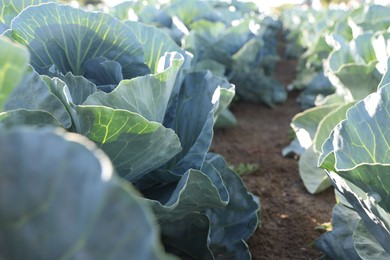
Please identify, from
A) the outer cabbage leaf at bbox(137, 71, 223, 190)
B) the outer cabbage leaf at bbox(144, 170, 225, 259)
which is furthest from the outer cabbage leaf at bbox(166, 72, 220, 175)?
the outer cabbage leaf at bbox(144, 170, 225, 259)

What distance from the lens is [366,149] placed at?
149 cm

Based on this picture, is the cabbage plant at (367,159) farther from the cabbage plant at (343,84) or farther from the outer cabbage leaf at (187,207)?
the cabbage plant at (343,84)

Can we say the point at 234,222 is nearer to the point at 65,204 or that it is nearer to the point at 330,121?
the point at 330,121

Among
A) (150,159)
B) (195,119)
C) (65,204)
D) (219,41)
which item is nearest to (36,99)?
(150,159)

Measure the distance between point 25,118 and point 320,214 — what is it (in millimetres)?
1799

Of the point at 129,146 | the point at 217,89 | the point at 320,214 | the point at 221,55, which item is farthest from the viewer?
the point at 221,55

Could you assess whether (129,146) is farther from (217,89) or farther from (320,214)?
(320,214)

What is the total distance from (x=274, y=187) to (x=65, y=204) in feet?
8.17

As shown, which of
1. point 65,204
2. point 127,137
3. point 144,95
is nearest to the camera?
point 65,204

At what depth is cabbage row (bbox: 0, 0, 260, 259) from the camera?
2.00 ft

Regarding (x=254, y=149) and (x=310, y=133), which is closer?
(x=310, y=133)

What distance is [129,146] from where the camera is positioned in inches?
57.8

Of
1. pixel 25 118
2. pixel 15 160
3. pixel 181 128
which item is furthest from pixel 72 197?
pixel 181 128

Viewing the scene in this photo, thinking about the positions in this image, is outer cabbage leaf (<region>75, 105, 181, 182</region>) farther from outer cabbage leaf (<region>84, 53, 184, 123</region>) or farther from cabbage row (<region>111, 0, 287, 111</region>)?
cabbage row (<region>111, 0, 287, 111</region>)
